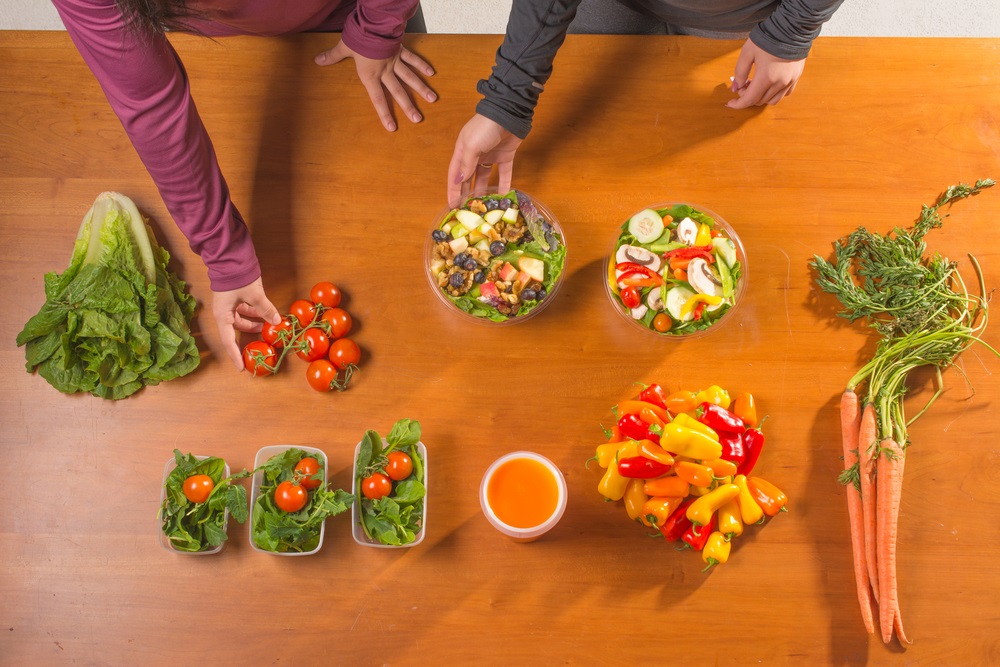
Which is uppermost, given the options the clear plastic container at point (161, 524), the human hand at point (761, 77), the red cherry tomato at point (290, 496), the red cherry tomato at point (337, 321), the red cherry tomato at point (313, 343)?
the human hand at point (761, 77)

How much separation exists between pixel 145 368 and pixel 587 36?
4.18 ft

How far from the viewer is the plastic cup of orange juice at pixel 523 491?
4.55 feet

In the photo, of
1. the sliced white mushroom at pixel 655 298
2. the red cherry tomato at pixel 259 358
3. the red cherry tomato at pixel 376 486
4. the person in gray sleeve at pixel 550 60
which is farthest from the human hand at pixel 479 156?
the red cherry tomato at pixel 376 486

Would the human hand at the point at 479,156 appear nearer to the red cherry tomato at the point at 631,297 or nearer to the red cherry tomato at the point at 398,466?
the red cherry tomato at the point at 631,297

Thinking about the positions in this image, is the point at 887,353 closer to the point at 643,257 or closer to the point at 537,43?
the point at 643,257

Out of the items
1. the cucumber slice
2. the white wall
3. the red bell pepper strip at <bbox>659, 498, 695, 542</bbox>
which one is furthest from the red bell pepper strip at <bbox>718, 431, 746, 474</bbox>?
the white wall

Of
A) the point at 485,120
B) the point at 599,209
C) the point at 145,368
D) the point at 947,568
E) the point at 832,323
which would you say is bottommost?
the point at 947,568

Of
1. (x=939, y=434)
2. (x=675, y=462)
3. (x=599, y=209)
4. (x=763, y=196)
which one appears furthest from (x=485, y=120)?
(x=939, y=434)

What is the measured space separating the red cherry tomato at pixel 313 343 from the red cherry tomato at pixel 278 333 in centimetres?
4

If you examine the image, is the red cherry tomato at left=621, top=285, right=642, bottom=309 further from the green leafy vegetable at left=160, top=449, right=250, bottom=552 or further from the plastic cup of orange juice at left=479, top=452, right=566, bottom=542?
the green leafy vegetable at left=160, top=449, right=250, bottom=552

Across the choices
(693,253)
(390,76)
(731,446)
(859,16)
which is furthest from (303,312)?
(859,16)

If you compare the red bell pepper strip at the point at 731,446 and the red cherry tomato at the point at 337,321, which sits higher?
the red cherry tomato at the point at 337,321

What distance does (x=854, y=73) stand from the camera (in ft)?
5.29

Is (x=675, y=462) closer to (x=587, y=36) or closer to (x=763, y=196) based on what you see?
(x=763, y=196)
